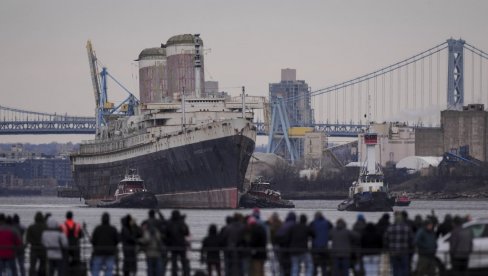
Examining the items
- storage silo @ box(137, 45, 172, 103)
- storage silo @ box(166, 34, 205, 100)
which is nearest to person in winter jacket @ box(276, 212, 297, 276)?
storage silo @ box(166, 34, 205, 100)

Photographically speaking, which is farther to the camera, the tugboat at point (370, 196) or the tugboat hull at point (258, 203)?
the tugboat hull at point (258, 203)

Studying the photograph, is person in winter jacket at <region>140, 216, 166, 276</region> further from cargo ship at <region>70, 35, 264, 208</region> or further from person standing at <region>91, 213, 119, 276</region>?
cargo ship at <region>70, 35, 264, 208</region>

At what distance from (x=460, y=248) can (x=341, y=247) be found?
2324 millimetres

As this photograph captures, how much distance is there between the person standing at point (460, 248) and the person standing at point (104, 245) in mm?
6663

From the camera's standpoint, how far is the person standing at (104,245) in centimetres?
2977

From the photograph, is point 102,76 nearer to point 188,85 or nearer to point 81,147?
point 81,147

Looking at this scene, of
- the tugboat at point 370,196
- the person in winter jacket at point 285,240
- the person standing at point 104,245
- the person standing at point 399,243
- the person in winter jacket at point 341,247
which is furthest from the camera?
the tugboat at point 370,196

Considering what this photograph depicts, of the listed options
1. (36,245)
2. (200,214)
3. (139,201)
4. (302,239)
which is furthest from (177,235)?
(139,201)

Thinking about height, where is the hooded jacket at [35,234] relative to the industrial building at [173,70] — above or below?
below

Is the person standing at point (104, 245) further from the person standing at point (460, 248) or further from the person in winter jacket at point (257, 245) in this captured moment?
the person standing at point (460, 248)

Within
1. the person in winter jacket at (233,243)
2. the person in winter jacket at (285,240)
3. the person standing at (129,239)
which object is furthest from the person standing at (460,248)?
the person standing at (129,239)

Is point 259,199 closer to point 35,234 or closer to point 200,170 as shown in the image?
point 200,170

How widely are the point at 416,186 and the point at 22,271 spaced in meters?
155

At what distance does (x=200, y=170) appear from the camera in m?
112
